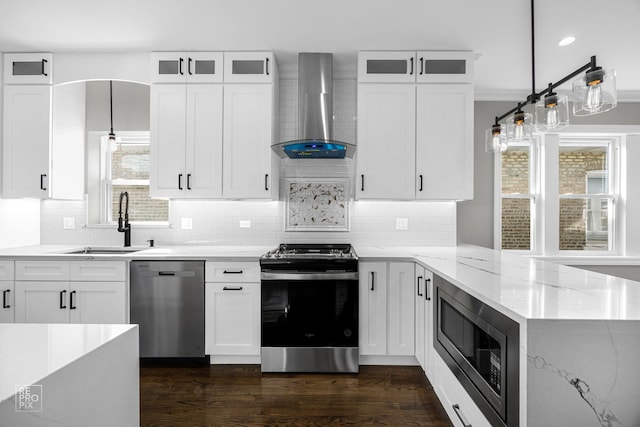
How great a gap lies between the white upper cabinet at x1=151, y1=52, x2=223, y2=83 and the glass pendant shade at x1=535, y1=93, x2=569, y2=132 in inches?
101

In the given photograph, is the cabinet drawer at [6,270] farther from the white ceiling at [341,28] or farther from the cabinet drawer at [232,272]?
the white ceiling at [341,28]

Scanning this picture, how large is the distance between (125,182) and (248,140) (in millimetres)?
1512

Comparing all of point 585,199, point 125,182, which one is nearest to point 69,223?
point 125,182

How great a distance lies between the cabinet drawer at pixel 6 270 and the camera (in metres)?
2.94

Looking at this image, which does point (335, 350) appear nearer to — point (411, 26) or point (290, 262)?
point (290, 262)

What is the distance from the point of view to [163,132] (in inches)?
130

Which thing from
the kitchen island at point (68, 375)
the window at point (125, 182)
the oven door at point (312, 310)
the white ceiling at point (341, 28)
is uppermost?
the white ceiling at point (341, 28)

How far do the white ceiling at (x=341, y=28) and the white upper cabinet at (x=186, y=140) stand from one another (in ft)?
1.37

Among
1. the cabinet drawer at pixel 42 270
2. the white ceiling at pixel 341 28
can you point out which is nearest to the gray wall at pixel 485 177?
the white ceiling at pixel 341 28

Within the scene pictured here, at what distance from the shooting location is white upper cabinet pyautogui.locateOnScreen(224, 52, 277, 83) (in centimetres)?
326

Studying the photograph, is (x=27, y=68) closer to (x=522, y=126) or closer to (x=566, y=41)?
(x=522, y=126)

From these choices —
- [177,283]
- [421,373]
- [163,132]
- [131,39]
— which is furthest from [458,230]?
[131,39]

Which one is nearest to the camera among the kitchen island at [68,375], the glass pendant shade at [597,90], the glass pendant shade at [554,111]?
the kitchen island at [68,375]

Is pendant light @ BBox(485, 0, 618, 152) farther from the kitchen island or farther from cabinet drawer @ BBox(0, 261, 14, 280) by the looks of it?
cabinet drawer @ BBox(0, 261, 14, 280)
